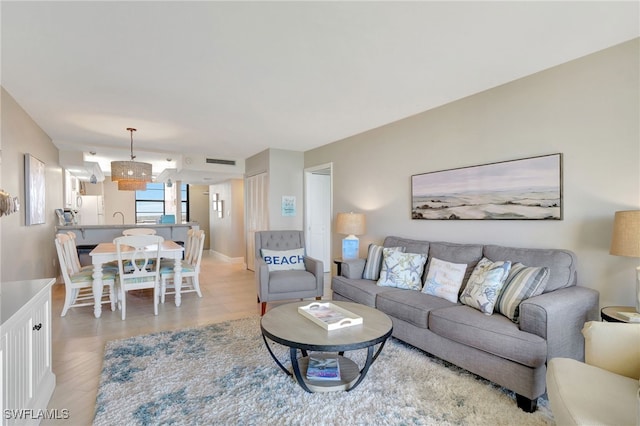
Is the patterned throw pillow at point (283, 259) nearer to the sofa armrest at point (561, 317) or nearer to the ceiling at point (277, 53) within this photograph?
the ceiling at point (277, 53)

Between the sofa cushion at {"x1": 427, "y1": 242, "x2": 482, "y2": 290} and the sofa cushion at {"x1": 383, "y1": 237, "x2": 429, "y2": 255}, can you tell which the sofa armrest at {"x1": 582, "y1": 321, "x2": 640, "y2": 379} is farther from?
the sofa cushion at {"x1": 383, "y1": 237, "x2": 429, "y2": 255}

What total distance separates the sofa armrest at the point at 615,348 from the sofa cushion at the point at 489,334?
31cm

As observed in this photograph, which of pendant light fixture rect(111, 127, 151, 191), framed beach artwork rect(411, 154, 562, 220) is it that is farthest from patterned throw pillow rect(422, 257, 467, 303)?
pendant light fixture rect(111, 127, 151, 191)

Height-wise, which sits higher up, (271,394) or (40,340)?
(40,340)

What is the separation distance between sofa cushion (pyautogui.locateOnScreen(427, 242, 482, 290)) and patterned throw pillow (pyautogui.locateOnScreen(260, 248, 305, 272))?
1689 millimetres

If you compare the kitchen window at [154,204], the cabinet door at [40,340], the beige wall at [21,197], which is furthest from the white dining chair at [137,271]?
the kitchen window at [154,204]

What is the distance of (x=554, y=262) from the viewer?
242 centimetres

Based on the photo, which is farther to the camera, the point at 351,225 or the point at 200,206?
the point at 200,206

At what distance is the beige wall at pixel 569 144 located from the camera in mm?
2262

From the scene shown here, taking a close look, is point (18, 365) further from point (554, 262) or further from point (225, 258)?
point (225, 258)

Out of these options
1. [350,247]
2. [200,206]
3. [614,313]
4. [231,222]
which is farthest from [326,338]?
[200,206]

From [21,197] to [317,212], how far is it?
168 inches

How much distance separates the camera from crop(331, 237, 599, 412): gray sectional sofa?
1961 millimetres

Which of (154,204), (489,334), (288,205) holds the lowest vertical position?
(489,334)
